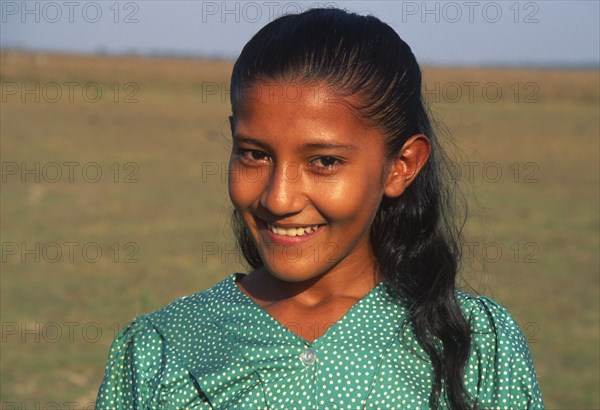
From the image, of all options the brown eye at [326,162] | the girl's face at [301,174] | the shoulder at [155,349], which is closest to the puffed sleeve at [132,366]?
the shoulder at [155,349]

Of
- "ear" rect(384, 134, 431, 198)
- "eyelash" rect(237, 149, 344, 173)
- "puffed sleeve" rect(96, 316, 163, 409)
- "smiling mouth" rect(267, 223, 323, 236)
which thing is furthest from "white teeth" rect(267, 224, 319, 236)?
"puffed sleeve" rect(96, 316, 163, 409)

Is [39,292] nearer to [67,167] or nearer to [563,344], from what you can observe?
[563,344]

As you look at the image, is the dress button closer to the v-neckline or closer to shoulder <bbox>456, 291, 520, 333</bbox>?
the v-neckline

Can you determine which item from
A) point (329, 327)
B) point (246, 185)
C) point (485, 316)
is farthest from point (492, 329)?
point (246, 185)

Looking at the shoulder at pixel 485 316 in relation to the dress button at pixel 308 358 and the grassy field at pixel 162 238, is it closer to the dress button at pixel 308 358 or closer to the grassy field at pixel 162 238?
the dress button at pixel 308 358

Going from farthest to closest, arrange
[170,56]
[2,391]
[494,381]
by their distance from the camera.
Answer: [170,56] < [2,391] < [494,381]

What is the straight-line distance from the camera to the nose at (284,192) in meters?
2.07

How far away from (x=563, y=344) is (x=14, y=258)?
481cm

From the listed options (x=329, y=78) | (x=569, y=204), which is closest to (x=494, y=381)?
(x=329, y=78)

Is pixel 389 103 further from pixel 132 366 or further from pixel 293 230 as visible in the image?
pixel 132 366

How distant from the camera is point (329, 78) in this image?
2.14 m

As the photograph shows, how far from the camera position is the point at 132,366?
7.34ft

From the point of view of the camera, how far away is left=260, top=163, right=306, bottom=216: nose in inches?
81.5

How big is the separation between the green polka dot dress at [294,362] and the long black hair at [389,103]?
0.04m
